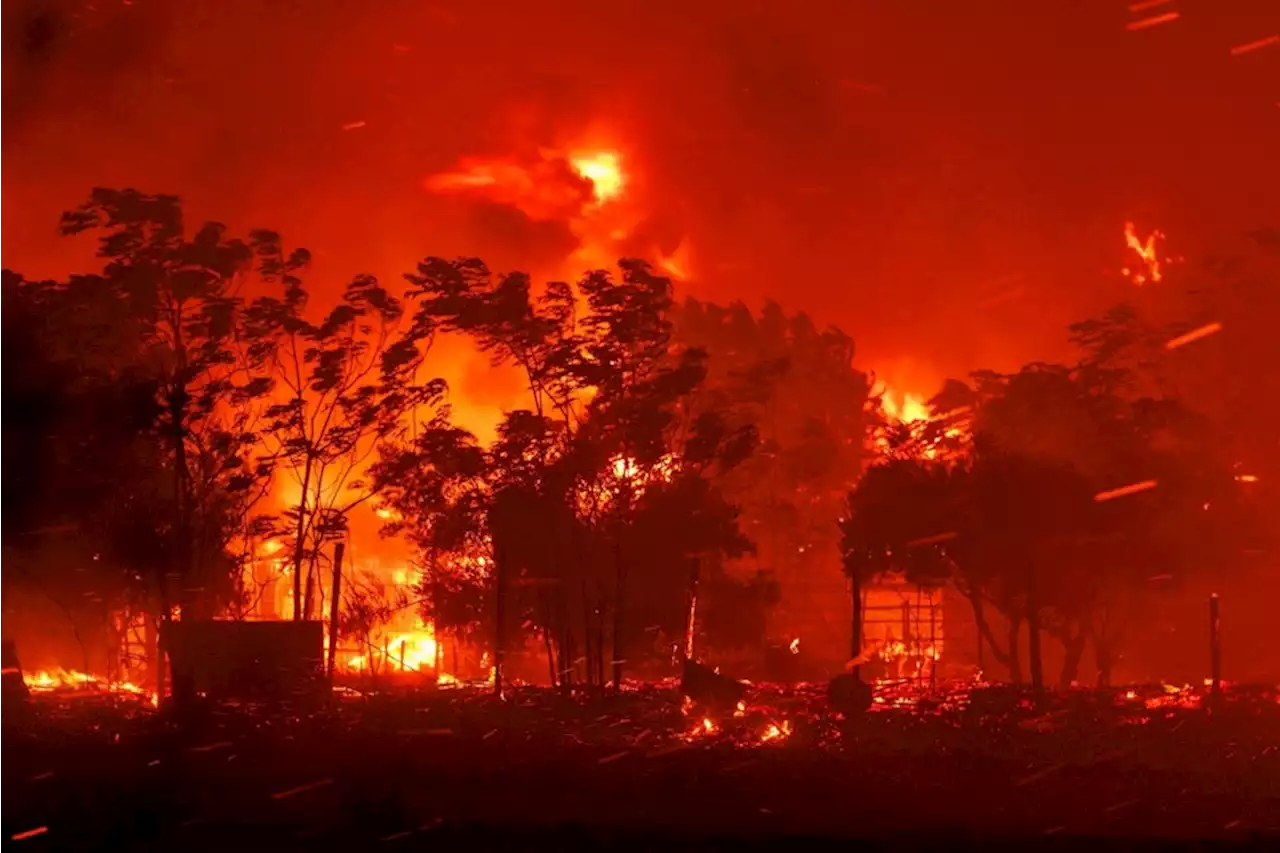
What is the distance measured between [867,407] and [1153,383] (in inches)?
613

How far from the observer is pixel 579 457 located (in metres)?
30.9

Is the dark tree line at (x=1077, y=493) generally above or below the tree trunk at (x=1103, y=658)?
above

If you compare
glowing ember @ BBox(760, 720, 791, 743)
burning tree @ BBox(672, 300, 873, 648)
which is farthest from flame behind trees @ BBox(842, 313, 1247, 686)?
burning tree @ BBox(672, 300, 873, 648)

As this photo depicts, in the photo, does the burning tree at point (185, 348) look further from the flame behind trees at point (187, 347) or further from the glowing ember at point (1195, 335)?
the glowing ember at point (1195, 335)

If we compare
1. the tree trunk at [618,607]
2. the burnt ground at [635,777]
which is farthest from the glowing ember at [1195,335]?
the burnt ground at [635,777]

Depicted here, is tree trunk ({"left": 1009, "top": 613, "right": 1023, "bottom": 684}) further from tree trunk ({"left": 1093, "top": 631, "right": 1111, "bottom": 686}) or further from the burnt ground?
the burnt ground

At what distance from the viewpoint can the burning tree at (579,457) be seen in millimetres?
30469

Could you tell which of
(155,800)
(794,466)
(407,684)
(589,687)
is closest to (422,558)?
(407,684)

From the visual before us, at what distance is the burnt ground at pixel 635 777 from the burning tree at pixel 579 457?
23.3 ft

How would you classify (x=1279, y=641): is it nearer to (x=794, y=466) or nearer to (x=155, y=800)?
(x=794, y=466)

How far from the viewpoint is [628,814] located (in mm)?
14273

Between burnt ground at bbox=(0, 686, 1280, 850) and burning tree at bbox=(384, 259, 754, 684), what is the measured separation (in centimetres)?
710

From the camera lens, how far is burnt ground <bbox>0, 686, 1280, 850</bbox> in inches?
525

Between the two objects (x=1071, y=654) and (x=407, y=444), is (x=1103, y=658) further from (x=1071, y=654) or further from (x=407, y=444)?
Result: (x=407, y=444)
